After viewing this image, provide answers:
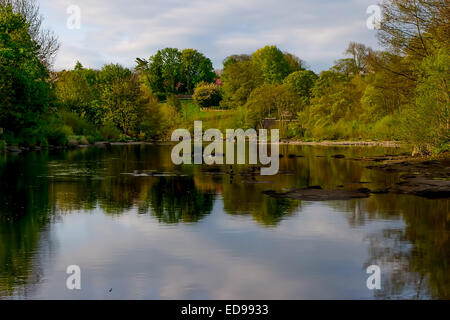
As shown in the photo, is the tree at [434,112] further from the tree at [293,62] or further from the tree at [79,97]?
the tree at [293,62]

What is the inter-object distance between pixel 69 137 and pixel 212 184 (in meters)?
46.5

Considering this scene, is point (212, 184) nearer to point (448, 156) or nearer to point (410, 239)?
point (410, 239)

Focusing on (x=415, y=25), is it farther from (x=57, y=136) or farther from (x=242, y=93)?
(x=242, y=93)

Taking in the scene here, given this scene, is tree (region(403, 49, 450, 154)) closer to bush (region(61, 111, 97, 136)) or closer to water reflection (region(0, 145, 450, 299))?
water reflection (region(0, 145, 450, 299))

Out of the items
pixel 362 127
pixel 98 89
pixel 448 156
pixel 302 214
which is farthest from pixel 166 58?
pixel 302 214

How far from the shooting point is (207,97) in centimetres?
13725

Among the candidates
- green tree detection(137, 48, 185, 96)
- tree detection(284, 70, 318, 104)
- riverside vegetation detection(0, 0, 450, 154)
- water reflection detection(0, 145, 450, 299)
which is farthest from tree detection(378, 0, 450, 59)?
green tree detection(137, 48, 185, 96)

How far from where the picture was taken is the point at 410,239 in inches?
473

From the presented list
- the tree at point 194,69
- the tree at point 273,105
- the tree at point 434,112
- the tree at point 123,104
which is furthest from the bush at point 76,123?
the tree at point 194,69

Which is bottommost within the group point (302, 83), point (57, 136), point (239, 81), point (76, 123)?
point (57, 136)

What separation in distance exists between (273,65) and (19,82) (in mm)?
98979

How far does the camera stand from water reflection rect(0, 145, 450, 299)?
854 centimetres

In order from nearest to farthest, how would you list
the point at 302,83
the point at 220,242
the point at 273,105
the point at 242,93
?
1. the point at 220,242
2. the point at 273,105
3. the point at 302,83
4. the point at 242,93

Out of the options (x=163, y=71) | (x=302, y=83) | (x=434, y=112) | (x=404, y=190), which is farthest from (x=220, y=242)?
(x=163, y=71)
